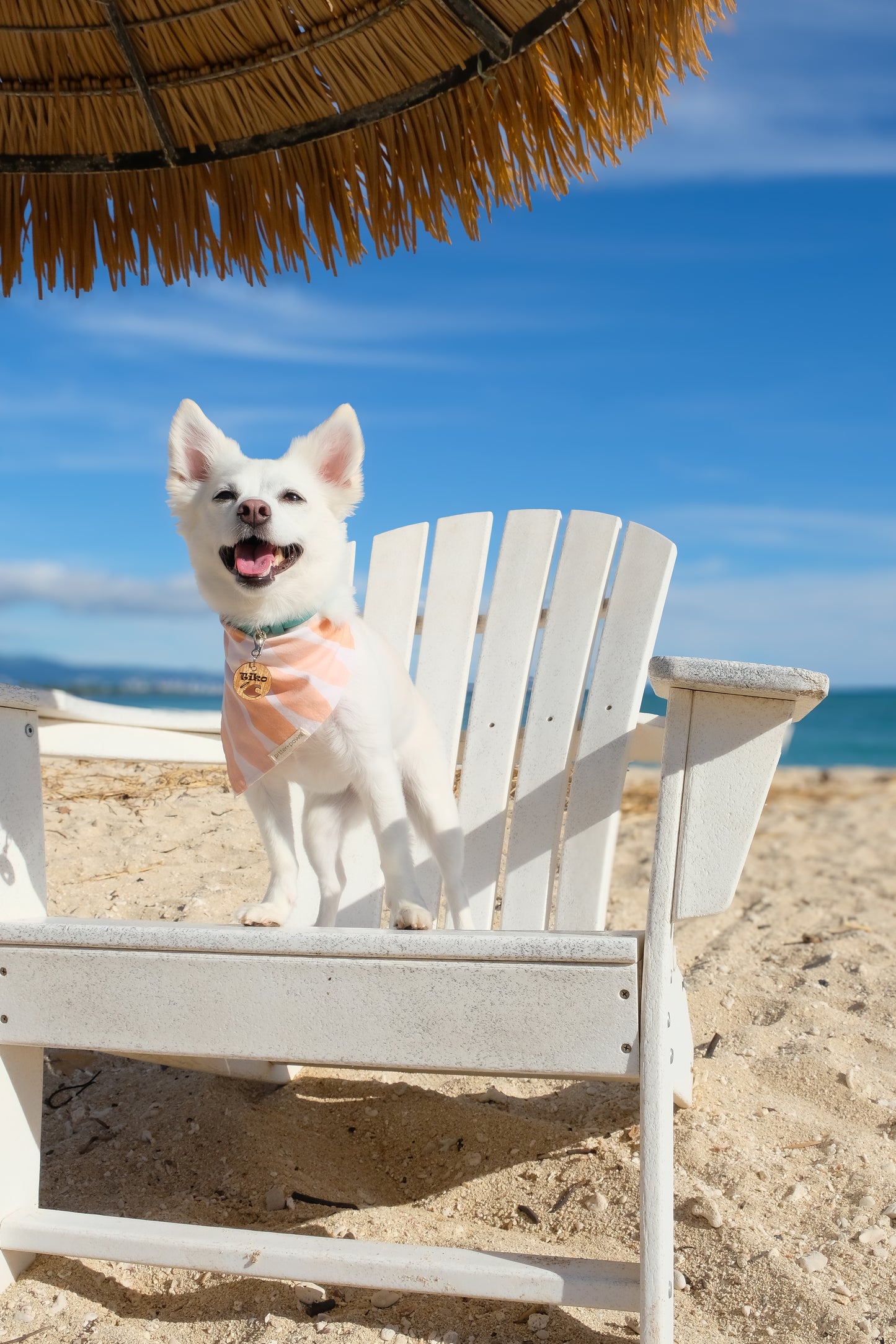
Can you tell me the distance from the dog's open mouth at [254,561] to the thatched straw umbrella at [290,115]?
875 mm

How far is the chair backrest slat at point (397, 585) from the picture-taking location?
115 inches

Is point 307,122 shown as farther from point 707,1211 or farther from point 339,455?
point 707,1211

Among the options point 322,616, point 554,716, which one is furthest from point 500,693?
point 322,616

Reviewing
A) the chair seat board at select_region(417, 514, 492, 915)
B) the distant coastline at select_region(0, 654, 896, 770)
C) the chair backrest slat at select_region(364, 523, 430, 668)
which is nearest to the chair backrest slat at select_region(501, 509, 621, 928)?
the chair seat board at select_region(417, 514, 492, 915)

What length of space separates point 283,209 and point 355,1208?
222 cm

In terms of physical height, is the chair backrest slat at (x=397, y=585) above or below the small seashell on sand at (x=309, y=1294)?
above

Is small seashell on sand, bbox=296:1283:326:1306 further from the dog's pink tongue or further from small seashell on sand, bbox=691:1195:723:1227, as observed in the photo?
the dog's pink tongue

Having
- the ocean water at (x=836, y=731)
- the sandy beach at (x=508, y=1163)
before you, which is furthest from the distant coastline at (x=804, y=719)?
the sandy beach at (x=508, y=1163)

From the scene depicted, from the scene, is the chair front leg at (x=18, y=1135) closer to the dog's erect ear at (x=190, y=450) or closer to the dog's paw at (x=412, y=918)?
the dog's paw at (x=412, y=918)

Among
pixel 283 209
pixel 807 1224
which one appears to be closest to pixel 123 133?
pixel 283 209

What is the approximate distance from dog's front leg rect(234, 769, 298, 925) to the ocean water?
53.3 ft

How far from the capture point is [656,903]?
5.32ft

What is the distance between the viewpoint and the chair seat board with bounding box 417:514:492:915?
283 cm

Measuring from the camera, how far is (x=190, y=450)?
2.14 metres
